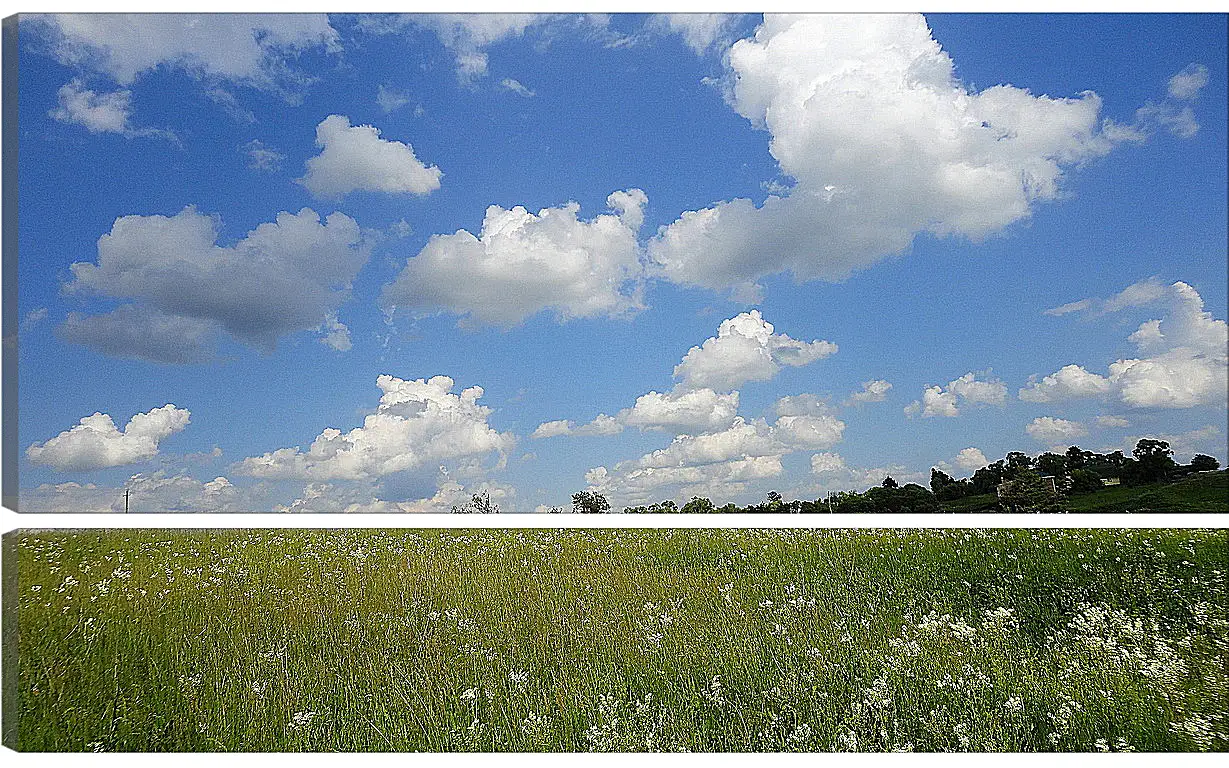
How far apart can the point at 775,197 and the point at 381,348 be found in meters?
2.44

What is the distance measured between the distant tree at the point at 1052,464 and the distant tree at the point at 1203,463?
0.58 m

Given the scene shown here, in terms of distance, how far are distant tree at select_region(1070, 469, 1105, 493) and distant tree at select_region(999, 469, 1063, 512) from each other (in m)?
0.11

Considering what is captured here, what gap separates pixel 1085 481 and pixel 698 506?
2.04 metres

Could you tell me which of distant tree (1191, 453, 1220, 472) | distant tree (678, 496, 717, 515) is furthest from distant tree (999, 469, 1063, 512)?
distant tree (678, 496, 717, 515)

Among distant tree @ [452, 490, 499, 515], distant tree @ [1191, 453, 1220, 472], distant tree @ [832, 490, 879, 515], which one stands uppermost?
distant tree @ [1191, 453, 1220, 472]

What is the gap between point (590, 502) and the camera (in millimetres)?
4688

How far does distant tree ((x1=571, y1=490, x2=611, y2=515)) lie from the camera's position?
Answer: 4.65 meters

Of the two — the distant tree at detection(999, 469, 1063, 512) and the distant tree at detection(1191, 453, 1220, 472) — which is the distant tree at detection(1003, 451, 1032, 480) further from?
the distant tree at detection(1191, 453, 1220, 472)

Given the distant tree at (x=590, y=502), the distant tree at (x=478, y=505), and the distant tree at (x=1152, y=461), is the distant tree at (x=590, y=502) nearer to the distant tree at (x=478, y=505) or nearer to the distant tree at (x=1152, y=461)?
the distant tree at (x=478, y=505)

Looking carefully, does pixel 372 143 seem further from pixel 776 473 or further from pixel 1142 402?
pixel 1142 402

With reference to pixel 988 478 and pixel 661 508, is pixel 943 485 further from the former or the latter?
pixel 661 508

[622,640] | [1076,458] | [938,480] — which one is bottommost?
[622,640]

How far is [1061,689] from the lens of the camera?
3512 millimetres

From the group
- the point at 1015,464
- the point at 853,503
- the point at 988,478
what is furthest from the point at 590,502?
the point at 1015,464
